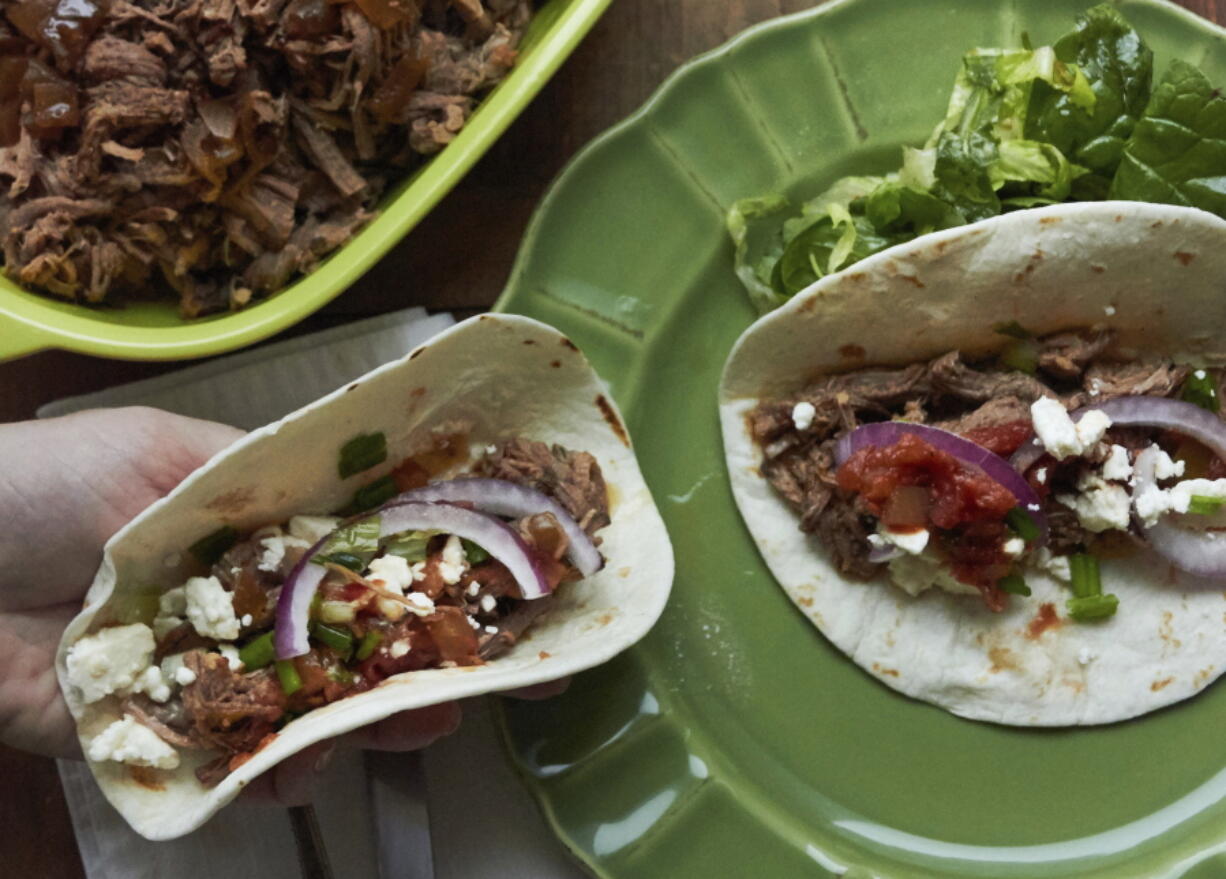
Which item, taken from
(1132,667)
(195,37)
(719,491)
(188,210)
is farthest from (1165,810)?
(195,37)

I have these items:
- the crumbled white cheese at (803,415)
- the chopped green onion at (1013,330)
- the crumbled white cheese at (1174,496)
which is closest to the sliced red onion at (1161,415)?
the crumbled white cheese at (1174,496)

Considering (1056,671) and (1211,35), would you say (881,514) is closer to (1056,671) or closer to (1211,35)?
(1056,671)

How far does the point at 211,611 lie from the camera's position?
2145mm

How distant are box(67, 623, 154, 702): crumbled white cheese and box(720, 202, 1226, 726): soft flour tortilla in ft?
4.61

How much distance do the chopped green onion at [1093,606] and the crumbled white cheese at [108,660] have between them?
212 centimetres

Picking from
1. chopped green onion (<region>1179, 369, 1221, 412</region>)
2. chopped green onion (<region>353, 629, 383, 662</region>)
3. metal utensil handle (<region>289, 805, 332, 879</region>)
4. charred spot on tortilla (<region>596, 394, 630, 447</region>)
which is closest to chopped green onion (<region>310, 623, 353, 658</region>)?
chopped green onion (<region>353, 629, 383, 662</region>)

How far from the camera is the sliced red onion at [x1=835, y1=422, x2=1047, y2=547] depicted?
239cm

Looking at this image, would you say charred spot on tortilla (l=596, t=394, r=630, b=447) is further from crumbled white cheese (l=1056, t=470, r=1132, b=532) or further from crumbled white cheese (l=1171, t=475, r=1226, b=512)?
crumbled white cheese (l=1171, t=475, r=1226, b=512)

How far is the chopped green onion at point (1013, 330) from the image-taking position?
2535 mm

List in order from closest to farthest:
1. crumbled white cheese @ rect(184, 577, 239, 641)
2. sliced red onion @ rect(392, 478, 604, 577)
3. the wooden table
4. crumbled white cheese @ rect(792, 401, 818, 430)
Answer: crumbled white cheese @ rect(184, 577, 239, 641), sliced red onion @ rect(392, 478, 604, 577), crumbled white cheese @ rect(792, 401, 818, 430), the wooden table

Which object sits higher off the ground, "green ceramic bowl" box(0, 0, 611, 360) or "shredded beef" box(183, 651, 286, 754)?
"green ceramic bowl" box(0, 0, 611, 360)

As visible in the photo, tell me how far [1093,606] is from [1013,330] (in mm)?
704

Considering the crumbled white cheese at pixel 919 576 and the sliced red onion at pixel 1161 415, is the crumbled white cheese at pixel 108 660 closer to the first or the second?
the crumbled white cheese at pixel 919 576

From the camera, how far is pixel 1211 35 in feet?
8.68
